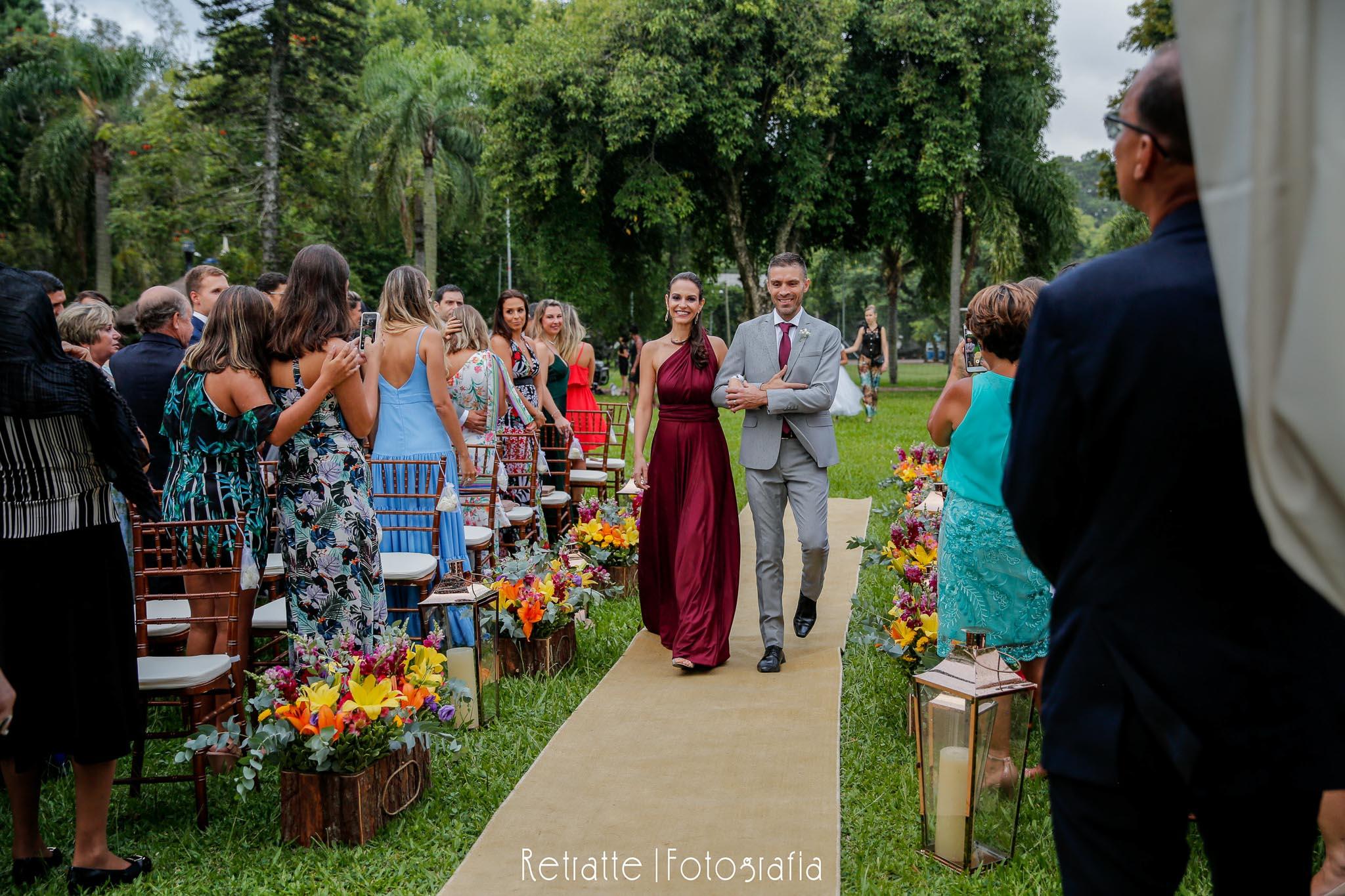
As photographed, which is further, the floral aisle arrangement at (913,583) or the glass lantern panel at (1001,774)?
the floral aisle arrangement at (913,583)

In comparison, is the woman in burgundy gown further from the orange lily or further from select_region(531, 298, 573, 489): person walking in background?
select_region(531, 298, 573, 489): person walking in background

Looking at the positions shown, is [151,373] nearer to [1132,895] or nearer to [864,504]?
[1132,895]

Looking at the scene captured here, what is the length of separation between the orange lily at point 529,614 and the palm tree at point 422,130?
93.9 feet

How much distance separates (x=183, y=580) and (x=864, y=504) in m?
8.19

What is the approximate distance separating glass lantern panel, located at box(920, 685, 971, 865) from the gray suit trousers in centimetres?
223

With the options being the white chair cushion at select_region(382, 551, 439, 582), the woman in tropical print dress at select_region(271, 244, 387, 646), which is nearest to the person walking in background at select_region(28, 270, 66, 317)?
the woman in tropical print dress at select_region(271, 244, 387, 646)

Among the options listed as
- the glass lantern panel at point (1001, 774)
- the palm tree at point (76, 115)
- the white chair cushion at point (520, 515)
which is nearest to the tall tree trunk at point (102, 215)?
the palm tree at point (76, 115)

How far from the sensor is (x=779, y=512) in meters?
6.23

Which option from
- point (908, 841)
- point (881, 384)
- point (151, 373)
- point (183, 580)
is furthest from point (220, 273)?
point (881, 384)

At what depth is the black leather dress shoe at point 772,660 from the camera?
6023 millimetres

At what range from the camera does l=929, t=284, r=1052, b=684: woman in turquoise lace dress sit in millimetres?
4008

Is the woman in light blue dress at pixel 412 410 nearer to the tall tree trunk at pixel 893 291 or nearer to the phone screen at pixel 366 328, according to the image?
the phone screen at pixel 366 328

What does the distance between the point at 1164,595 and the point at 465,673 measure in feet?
12.7

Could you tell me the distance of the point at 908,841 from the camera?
157 inches
